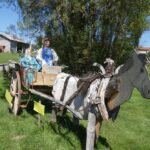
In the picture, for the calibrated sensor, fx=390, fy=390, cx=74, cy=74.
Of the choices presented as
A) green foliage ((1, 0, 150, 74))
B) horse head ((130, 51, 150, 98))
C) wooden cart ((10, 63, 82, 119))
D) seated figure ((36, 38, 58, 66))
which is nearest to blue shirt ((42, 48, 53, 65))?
seated figure ((36, 38, 58, 66))

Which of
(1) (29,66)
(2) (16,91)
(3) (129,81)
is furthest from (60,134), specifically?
(3) (129,81)

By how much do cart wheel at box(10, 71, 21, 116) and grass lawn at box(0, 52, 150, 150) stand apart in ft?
0.69

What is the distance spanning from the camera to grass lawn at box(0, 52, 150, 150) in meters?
7.22

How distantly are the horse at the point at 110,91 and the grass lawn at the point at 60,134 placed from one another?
0.77m

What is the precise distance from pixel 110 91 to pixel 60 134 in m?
2.40

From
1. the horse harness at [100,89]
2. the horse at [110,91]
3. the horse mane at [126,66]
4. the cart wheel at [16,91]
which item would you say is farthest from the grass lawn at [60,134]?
the horse mane at [126,66]

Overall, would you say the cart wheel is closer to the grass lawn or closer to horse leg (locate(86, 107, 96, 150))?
the grass lawn

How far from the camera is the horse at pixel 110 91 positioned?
5.16 metres

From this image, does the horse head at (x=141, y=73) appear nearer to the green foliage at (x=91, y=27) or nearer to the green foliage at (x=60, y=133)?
the green foliage at (x=60, y=133)

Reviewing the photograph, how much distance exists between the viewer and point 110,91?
18.9 ft

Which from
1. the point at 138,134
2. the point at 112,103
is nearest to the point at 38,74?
the point at 138,134

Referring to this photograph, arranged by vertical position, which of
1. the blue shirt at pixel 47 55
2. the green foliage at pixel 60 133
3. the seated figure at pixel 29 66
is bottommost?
the green foliage at pixel 60 133

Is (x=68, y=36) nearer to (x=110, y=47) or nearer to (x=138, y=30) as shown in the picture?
(x=110, y=47)

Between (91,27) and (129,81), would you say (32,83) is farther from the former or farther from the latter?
(91,27)
